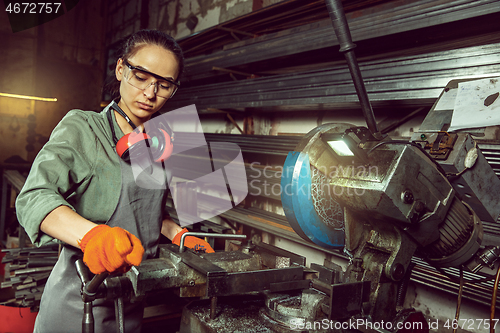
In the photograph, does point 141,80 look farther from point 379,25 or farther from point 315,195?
point 379,25

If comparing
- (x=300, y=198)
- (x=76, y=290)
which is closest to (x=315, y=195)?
(x=300, y=198)

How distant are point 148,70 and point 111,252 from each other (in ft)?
2.26

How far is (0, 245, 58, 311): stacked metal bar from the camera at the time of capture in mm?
2596

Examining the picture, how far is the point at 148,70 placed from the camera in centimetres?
123

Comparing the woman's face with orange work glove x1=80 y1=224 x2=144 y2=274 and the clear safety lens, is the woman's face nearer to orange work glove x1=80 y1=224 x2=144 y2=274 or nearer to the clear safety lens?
the clear safety lens

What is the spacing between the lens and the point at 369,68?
1.78m

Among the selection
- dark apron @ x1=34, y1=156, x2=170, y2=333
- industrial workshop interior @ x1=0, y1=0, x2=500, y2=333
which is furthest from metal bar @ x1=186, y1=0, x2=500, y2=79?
dark apron @ x1=34, y1=156, x2=170, y2=333

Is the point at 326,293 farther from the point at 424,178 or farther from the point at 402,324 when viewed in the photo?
the point at 424,178

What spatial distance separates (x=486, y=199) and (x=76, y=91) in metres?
7.37

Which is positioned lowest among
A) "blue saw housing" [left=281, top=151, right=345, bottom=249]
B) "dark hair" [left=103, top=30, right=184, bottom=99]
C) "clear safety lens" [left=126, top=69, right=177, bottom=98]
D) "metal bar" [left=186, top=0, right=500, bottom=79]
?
"blue saw housing" [left=281, top=151, right=345, bottom=249]

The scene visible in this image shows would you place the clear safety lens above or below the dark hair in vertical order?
below

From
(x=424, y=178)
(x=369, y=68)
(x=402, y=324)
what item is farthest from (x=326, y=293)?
(x=369, y=68)

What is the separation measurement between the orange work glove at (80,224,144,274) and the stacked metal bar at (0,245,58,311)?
7.00 ft

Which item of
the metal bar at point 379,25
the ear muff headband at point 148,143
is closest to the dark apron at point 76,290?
the ear muff headband at point 148,143
